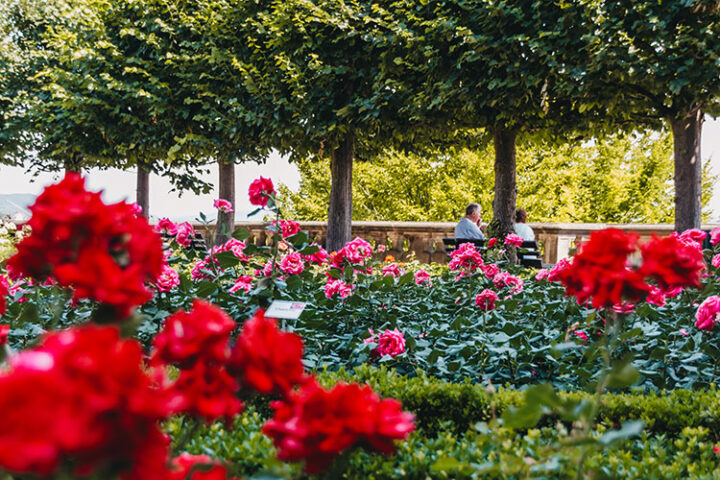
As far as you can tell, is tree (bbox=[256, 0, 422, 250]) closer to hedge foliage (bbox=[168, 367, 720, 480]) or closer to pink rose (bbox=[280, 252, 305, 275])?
pink rose (bbox=[280, 252, 305, 275])

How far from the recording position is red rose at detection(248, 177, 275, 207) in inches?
127

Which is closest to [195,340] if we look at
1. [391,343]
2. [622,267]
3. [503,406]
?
[622,267]

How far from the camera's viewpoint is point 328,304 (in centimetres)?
410

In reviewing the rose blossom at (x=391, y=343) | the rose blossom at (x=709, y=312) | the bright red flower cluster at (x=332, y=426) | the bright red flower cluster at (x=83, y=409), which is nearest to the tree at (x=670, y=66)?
the rose blossom at (x=709, y=312)

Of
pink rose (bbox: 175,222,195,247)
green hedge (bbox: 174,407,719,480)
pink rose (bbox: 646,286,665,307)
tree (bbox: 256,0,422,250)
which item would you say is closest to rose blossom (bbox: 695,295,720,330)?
pink rose (bbox: 646,286,665,307)

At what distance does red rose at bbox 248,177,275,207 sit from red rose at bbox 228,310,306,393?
2212 mm

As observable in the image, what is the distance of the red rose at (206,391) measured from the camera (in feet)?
3.10

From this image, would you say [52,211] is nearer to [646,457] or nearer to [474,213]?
[646,457]

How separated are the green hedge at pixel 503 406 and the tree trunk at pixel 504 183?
6687 millimetres

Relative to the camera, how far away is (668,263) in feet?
5.72

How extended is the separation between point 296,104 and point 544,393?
31.9ft

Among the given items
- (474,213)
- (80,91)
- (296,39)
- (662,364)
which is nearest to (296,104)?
(296,39)

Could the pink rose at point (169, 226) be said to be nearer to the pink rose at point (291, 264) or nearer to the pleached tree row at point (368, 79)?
the pink rose at point (291, 264)

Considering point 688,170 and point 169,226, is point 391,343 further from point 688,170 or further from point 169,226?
point 688,170
